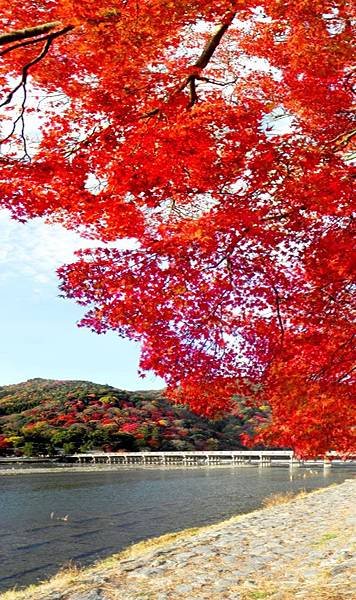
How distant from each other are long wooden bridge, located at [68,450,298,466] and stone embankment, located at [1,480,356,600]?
77.0 meters

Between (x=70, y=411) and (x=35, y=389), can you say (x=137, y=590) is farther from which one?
(x=35, y=389)

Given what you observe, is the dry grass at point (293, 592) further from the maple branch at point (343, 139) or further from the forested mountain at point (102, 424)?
the forested mountain at point (102, 424)

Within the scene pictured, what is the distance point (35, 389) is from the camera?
428 ft

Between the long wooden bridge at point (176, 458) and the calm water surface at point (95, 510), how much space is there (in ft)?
75.3

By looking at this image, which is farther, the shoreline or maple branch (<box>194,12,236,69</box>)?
the shoreline

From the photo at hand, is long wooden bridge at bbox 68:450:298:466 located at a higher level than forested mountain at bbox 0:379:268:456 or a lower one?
lower

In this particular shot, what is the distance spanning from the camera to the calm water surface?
24.4 metres

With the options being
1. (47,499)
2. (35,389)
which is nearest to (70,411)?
(35,389)

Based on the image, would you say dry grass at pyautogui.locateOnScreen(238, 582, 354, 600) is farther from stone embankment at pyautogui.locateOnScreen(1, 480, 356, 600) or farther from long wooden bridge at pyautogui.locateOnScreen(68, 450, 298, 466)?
long wooden bridge at pyautogui.locateOnScreen(68, 450, 298, 466)

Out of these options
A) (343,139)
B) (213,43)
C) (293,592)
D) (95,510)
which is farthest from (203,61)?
(95,510)

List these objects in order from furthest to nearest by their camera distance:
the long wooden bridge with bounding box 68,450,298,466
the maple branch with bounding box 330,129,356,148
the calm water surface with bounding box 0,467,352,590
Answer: the long wooden bridge with bounding box 68,450,298,466
the calm water surface with bounding box 0,467,352,590
the maple branch with bounding box 330,129,356,148

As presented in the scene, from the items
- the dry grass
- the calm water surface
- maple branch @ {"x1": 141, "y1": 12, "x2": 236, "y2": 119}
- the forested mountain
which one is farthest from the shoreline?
maple branch @ {"x1": 141, "y1": 12, "x2": 236, "y2": 119}

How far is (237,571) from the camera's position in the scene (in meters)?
11.5

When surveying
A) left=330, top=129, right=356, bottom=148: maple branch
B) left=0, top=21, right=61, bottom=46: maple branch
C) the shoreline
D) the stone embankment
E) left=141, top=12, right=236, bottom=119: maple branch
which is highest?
left=141, top=12, right=236, bottom=119: maple branch
